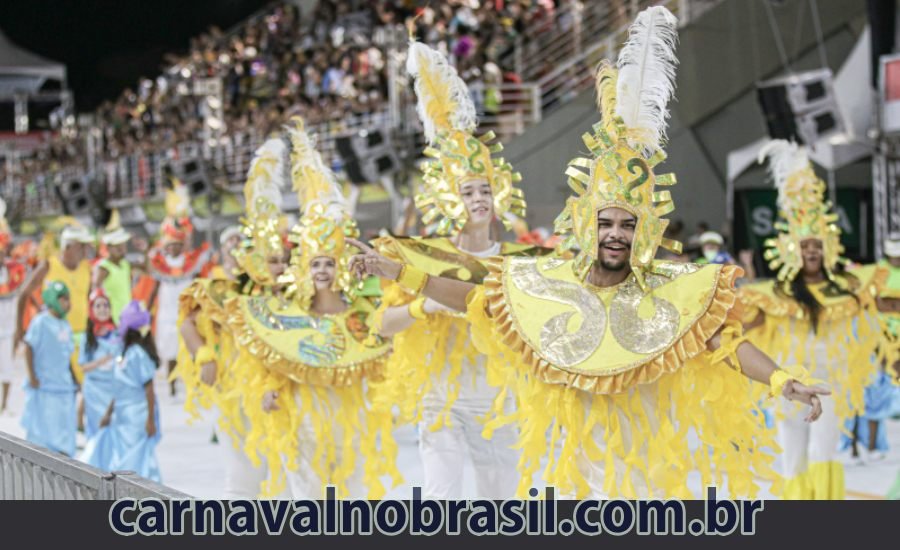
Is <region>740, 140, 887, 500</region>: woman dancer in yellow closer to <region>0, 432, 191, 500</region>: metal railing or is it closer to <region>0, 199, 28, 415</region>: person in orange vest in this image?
<region>0, 432, 191, 500</region>: metal railing

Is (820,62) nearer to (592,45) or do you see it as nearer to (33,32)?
(592,45)

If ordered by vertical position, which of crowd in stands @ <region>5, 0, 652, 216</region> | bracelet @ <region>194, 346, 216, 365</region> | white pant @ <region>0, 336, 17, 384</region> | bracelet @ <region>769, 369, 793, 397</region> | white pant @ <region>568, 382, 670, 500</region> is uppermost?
crowd in stands @ <region>5, 0, 652, 216</region>

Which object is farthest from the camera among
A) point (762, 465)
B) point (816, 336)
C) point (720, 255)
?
point (720, 255)

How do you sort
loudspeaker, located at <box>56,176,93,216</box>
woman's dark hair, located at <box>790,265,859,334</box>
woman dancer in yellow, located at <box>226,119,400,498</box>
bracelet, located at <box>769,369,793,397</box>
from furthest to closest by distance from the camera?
loudspeaker, located at <box>56,176,93,216</box> < woman's dark hair, located at <box>790,265,859,334</box> < woman dancer in yellow, located at <box>226,119,400,498</box> < bracelet, located at <box>769,369,793,397</box>

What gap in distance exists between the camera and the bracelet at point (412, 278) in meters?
4.91

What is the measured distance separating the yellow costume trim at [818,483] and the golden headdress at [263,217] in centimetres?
268

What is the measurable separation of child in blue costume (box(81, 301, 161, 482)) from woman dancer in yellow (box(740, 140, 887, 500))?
3.38 m

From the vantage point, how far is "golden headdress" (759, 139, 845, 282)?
746 centimetres

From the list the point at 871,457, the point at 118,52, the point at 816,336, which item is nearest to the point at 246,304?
the point at 816,336

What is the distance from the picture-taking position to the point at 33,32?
30.5 metres

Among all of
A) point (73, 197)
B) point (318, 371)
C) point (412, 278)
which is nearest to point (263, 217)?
point (318, 371)

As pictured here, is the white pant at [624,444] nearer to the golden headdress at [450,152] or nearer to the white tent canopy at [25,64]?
the golden headdress at [450,152]

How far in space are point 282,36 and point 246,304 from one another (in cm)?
1799

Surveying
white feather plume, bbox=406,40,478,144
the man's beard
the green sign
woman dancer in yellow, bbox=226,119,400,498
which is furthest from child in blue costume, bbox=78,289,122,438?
the green sign
